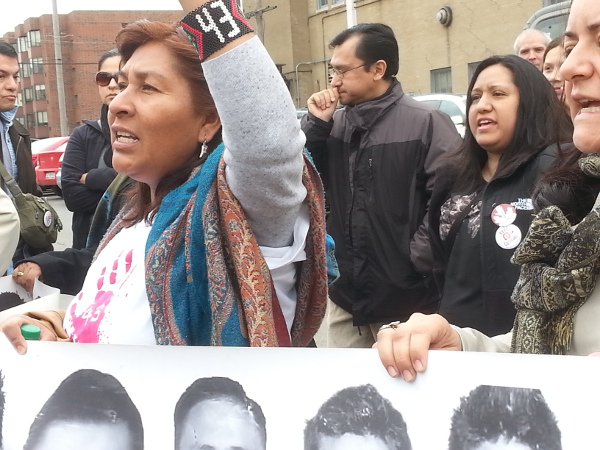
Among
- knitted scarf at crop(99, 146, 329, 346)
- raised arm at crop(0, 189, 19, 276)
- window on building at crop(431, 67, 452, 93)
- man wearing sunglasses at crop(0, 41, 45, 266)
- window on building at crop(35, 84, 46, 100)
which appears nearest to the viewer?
knitted scarf at crop(99, 146, 329, 346)

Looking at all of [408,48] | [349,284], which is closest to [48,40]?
[408,48]

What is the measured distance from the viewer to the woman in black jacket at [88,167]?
3.83 meters

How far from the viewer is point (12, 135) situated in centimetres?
379

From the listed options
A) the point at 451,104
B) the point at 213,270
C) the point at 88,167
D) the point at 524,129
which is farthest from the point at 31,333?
the point at 451,104

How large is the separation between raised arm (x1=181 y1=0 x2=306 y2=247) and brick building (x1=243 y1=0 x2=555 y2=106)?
53.1 ft

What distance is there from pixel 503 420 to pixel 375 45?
9.20 feet

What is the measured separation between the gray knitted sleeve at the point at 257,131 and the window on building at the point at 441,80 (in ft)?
61.0

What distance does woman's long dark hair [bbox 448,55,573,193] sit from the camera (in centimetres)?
256

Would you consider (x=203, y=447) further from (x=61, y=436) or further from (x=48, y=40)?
(x=48, y=40)

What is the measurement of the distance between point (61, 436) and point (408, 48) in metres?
19.5

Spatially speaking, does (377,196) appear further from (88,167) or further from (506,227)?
(88,167)

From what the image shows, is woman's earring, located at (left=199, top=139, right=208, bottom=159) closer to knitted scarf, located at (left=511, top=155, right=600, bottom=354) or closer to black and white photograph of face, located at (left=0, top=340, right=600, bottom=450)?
black and white photograph of face, located at (left=0, top=340, right=600, bottom=450)

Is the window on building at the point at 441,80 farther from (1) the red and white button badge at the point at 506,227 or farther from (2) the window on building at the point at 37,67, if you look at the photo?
(2) the window on building at the point at 37,67

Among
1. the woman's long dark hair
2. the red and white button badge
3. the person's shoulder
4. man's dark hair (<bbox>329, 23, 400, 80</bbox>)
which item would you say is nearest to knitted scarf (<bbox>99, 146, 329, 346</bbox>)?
the red and white button badge
